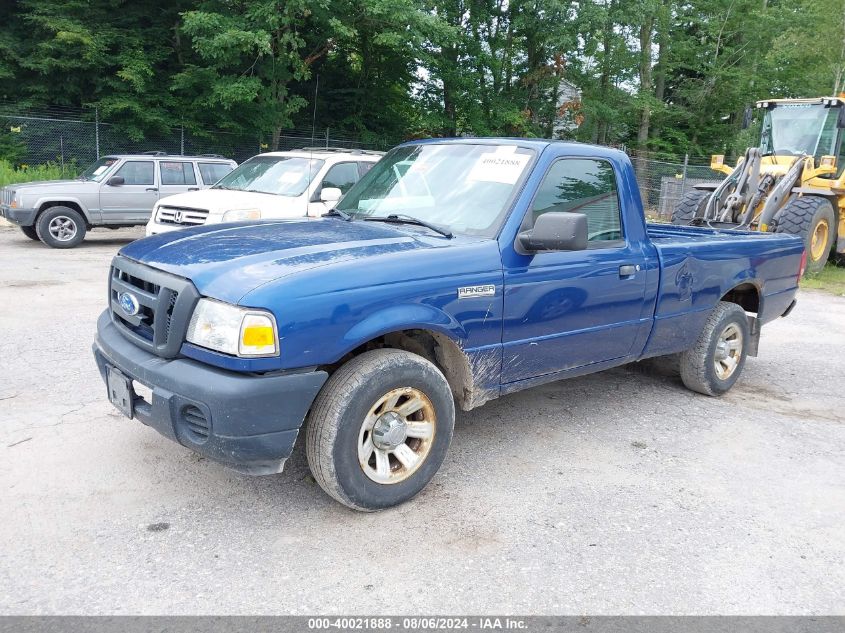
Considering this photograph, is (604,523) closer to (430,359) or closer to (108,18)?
(430,359)

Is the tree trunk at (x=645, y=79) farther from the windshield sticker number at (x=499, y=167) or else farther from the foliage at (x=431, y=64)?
the windshield sticker number at (x=499, y=167)

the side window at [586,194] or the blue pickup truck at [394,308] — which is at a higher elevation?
the side window at [586,194]

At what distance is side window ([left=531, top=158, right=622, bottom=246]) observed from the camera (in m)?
4.19

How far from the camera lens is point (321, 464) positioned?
10.8ft

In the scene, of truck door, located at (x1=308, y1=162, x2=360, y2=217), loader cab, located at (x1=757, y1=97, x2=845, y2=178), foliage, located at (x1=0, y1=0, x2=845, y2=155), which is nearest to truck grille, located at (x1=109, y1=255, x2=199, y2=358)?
truck door, located at (x1=308, y1=162, x2=360, y2=217)

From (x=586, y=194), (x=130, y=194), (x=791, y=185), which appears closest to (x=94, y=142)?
(x=130, y=194)

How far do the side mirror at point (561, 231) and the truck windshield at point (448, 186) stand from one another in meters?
0.31

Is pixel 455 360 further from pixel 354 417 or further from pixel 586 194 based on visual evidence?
pixel 586 194

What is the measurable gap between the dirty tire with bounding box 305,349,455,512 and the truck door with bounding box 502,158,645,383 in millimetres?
716

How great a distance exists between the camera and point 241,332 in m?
3.00

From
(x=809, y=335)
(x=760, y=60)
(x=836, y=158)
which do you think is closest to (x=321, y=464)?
(x=809, y=335)

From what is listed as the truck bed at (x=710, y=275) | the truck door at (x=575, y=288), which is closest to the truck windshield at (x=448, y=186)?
the truck door at (x=575, y=288)

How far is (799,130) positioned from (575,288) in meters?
11.7

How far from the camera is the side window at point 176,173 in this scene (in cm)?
1354
